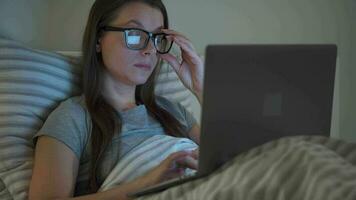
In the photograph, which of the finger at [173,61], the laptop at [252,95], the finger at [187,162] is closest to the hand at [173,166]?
the finger at [187,162]

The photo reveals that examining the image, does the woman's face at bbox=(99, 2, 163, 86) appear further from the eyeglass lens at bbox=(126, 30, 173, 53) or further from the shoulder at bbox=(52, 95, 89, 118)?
the shoulder at bbox=(52, 95, 89, 118)

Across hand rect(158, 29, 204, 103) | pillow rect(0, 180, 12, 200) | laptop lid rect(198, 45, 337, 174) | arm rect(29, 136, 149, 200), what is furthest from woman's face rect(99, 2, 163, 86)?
laptop lid rect(198, 45, 337, 174)

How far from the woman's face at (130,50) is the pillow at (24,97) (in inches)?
5.3

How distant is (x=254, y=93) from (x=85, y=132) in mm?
546

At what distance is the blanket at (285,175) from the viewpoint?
666mm

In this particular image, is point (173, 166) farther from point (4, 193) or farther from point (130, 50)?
point (4, 193)

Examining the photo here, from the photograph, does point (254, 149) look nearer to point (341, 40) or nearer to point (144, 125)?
point (144, 125)

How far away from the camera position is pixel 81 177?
1251 mm

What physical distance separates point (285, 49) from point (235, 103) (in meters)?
0.13

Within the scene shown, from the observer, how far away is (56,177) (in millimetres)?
1093

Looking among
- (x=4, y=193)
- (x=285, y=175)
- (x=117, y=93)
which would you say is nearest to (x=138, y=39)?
(x=117, y=93)

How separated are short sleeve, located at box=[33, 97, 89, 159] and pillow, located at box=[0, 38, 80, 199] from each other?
6cm

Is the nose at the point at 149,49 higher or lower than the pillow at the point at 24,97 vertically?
higher

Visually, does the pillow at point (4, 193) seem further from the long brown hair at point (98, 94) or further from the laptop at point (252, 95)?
the laptop at point (252, 95)
